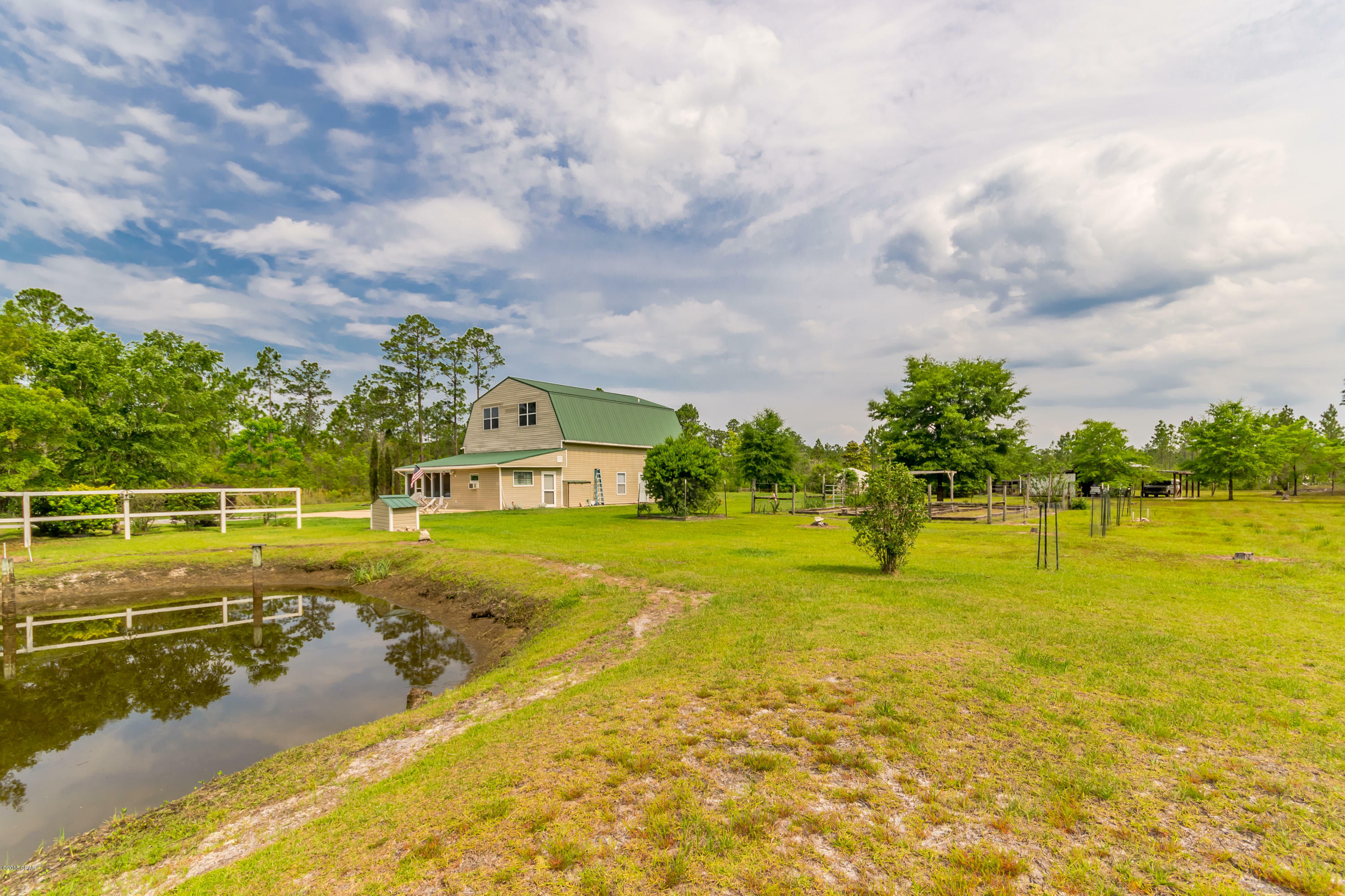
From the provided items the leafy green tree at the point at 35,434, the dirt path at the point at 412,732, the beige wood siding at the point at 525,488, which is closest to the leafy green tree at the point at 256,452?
the leafy green tree at the point at 35,434

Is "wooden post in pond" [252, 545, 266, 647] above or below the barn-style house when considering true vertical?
below

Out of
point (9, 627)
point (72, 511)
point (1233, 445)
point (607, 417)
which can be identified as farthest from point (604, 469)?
point (1233, 445)

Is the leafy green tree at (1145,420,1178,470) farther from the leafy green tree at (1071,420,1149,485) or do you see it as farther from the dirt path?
the dirt path

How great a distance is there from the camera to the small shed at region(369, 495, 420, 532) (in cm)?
2006

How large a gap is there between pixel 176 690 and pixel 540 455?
77.5 feet

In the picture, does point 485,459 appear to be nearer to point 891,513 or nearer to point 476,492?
point 476,492

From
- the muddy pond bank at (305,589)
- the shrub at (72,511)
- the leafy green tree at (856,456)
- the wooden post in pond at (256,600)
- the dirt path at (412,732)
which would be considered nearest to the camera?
the dirt path at (412,732)

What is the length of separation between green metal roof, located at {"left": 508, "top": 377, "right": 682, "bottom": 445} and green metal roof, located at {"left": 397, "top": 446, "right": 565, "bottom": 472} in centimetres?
212

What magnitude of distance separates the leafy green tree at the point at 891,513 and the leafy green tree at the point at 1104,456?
35182 millimetres

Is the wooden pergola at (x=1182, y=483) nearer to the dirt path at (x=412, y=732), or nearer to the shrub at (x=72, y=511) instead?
the dirt path at (x=412, y=732)

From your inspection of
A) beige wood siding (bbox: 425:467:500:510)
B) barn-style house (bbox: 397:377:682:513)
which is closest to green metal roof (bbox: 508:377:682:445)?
barn-style house (bbox: 397:377:682:513)

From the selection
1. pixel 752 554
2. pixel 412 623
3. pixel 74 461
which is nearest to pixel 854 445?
pixel 752 554

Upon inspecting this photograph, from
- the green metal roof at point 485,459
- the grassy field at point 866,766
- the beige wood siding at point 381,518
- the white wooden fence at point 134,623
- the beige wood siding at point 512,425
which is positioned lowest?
the white wooden fence at point 134,623

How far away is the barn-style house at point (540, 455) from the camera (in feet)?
104
